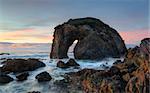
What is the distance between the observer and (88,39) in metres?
56.0

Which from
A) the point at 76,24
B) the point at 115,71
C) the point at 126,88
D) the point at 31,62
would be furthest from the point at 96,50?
the point at 126,88

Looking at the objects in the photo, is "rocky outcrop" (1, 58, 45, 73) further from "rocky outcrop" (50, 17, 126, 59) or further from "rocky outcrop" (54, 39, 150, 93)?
"rocky outcrop" (54, 39, 150, 93)

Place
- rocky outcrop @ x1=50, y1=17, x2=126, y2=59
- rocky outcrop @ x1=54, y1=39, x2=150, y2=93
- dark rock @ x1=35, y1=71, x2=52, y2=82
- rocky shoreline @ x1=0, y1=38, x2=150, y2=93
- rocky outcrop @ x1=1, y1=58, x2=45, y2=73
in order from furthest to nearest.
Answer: rocky outcrop @ x1=50, y1=17, x2=126, y2=59 → rocky outcrop @ x1=1, y1=58, x2=45, y2=73 → dark rock @ x1=35, y1=71, x2=52, y2=82 → rocky shoreline @ x1=0, y1=38, x2=150, y2=93 → rocky outcrop @ x1=54, y1=39, x2=150, y2=93

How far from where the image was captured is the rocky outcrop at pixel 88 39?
54.9 metres

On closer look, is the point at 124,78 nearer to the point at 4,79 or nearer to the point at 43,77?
the point at 43,77

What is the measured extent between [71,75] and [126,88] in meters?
16.4

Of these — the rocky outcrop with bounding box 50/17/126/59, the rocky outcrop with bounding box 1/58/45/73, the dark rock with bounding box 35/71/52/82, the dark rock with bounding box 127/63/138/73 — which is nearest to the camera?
the dark rock with bounding box 127/63/138/73

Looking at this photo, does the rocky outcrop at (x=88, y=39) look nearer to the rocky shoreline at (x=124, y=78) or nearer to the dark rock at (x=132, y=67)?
the rocky shoreline at (x=124, y=78)

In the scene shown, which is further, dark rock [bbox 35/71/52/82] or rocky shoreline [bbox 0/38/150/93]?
dark rock [bbox 35/71/52/82]

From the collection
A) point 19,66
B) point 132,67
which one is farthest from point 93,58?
point 132,67

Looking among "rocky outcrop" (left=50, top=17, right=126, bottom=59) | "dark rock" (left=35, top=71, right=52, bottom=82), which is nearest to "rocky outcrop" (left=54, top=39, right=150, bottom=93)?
"dark rock" (left=35, top=71, right=52, bottom=82)

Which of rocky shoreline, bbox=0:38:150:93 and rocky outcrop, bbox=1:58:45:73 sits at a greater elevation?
rocky shoreline, bbox=0:38:150:93

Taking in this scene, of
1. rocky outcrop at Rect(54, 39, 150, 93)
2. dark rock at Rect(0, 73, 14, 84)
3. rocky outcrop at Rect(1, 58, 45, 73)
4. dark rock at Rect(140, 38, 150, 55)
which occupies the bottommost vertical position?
dark rock at Rect(0, 73, 14, 84)

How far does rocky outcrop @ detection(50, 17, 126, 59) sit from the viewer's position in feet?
180
